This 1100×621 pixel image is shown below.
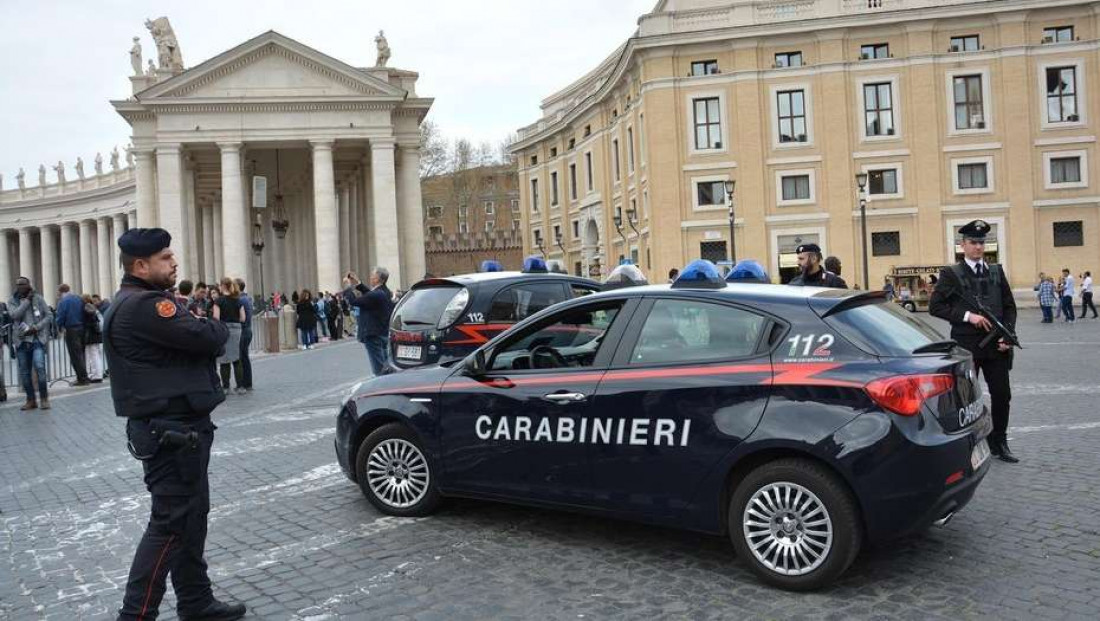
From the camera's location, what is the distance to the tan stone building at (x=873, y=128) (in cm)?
4034

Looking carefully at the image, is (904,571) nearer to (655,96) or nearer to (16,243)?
(655,96)

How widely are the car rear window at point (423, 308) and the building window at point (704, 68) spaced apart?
1400 inches

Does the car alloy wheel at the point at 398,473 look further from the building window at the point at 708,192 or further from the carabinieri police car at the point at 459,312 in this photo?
the building window at the point at 708,192

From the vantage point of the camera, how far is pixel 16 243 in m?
95.8

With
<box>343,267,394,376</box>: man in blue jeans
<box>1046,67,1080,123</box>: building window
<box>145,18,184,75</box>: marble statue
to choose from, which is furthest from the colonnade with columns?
<box>343,267,394,376</box>: man in blue jeans

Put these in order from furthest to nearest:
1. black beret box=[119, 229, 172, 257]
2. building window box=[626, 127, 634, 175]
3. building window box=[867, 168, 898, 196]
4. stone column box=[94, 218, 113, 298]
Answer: stone column box=[94, 218, 113, 298], building window box=[626, 127, 634, 175], building window box=[867, 168, 898, 196], black beret box=[119, 229, 172, 257]

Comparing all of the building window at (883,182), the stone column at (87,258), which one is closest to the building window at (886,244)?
the building window at (883,182)

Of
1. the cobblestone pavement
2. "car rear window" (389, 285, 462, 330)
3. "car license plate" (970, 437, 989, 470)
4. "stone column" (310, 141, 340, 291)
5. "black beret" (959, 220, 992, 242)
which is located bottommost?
the cobblestone pavement

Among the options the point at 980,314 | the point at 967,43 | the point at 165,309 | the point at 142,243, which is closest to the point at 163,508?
the point at 165,309

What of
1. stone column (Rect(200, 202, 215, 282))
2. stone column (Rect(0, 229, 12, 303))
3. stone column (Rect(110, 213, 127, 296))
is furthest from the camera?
stone column (Rect(0, 229, 12, 303))

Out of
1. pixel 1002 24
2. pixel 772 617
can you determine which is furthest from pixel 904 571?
pixel 1002 24

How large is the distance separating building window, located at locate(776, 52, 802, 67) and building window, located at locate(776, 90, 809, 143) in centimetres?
134

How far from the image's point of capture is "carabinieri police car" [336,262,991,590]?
439 cm

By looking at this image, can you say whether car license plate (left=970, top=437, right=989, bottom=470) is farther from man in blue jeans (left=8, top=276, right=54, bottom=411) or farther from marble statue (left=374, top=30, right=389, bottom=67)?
marble statue (left=374, top=30, right=389, bottom=67)
